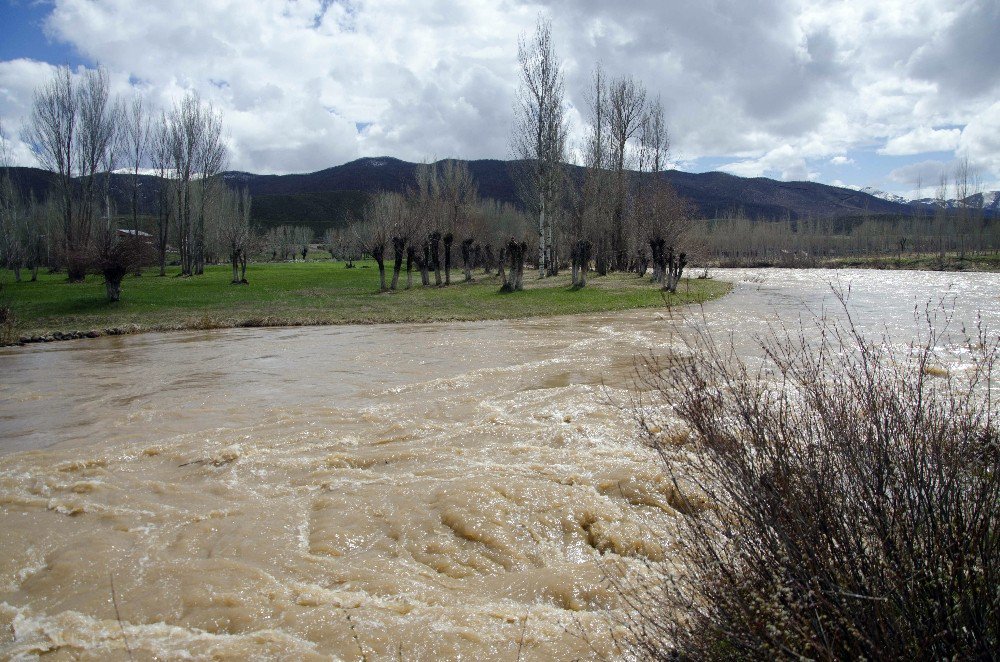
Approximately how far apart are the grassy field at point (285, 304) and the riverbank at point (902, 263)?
4205 centimetres

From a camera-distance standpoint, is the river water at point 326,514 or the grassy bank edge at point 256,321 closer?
the river water at point 326,514

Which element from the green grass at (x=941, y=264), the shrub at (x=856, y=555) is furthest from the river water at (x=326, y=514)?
the green grass at (x=941, y=264)

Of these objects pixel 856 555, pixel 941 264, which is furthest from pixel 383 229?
pixel 941 264

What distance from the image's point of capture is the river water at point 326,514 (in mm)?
4172

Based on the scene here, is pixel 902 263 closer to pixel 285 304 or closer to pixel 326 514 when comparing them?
pixel 285 304

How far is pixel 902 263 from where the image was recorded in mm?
71688

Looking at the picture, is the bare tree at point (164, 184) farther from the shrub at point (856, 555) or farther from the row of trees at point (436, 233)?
the shrub at point (856, 555)

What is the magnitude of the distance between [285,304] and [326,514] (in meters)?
24.1

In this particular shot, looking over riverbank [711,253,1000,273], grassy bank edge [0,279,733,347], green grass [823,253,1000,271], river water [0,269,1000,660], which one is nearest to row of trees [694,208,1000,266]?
riverbank [711,253,1000,273]

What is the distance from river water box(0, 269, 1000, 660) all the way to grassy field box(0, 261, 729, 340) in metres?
10.5

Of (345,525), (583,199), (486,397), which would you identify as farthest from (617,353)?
(583,199)

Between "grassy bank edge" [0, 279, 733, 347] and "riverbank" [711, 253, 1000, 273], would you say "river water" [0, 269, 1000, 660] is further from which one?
"riverbank" [711, 253, 1000, 273]

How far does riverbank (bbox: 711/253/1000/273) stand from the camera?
61812 mm

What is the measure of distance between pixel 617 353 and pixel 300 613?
38.6 ft
